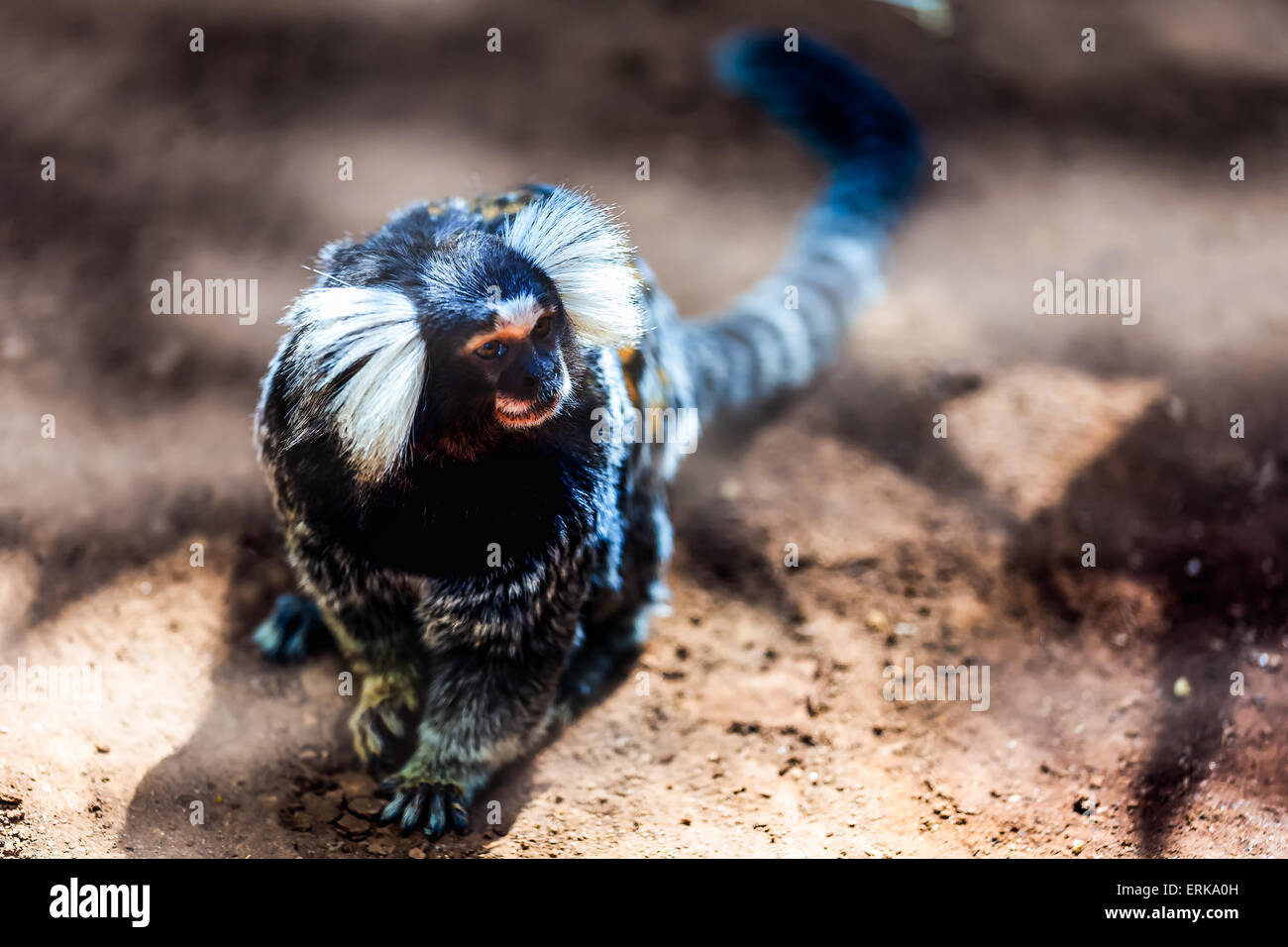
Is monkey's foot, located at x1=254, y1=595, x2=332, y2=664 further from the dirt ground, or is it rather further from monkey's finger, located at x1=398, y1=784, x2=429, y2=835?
monkey's finger, located at x1=398, y1=784, x2=429, y2=835

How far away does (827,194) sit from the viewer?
4535 mm

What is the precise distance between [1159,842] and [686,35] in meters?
4.94

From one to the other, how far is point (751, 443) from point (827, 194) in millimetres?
1435

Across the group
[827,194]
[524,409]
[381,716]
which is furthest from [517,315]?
[827,194]

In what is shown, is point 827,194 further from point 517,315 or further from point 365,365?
point 365,365

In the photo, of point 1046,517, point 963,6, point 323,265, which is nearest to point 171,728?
point 323,265

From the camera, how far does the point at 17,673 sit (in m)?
2.82

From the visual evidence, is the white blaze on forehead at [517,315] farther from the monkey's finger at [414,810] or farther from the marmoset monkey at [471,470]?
the monkey's finger at [414,810]

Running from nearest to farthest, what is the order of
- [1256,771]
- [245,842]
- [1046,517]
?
1. [245,842]
2. [1256,771]
3. [1046,517]

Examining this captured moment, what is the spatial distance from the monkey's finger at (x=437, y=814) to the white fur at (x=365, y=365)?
1.04 m

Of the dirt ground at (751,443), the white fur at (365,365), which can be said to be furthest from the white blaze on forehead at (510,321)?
the dirt ground at (751,443)
